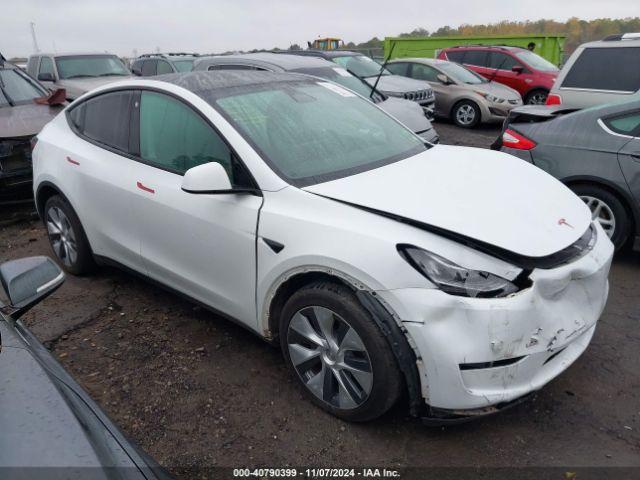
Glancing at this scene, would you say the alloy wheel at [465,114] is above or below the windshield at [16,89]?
below

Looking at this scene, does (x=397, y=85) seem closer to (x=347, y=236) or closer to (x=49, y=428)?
(x=347, y=236)

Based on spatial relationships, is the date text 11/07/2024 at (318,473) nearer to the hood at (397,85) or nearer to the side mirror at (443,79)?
the hood at (397,85)

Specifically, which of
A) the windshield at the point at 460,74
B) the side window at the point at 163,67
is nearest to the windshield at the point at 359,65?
the windshield at the point at 460,74

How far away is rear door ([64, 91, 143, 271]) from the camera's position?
3.28m

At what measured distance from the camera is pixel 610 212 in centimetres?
407

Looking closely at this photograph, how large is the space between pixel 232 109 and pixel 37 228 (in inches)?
145

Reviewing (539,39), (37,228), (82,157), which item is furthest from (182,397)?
(539,39)

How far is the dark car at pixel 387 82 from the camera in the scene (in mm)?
9180

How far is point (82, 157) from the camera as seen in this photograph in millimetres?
3594

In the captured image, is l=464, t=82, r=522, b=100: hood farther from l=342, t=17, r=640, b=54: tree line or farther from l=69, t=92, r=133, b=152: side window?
l=342, t=17, r=640, b=54: tree line

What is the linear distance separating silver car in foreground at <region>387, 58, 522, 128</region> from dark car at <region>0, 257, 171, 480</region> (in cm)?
1028

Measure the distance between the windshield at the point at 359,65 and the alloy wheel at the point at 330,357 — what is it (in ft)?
27.2

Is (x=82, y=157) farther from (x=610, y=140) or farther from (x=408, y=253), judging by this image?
(x=610, y=140)

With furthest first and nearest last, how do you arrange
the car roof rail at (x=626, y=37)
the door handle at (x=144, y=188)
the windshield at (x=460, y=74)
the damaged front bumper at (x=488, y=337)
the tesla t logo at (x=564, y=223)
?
the windshield at (x=460, y=74) < the car roof rail at (x=626, y=37) < the door handle at (x=144, y=188) < the tesla t logo at (x=564, y=223) < the damaged front bumper at (x=488, y=337)
